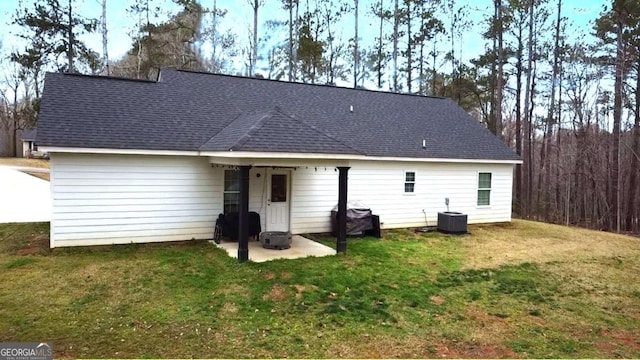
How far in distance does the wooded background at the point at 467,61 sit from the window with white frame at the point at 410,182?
12092 millimetres

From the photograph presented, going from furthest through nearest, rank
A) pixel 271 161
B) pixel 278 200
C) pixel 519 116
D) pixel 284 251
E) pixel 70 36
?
pixel 519 116 → pixel 70 36 → pixel 278 200 → pixel 284 251 → pixel 271 161

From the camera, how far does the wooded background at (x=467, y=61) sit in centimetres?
2172

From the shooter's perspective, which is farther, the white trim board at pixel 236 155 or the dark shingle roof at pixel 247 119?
the dark shingle roof at pixel 247 119

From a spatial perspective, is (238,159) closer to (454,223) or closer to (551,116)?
(454,223)

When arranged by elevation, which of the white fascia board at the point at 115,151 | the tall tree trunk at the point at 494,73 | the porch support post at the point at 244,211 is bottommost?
the porch support post at the point at 244,211

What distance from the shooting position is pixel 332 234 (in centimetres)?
1159

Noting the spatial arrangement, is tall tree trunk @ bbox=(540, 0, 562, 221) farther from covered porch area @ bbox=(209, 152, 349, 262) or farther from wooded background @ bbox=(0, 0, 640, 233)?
covered porch area @ bbox=(209, 152, 349, 262)

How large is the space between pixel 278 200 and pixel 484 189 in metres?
7.61

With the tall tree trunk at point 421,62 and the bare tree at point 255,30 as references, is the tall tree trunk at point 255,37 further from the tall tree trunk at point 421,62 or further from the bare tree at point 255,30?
the tall tree trunk at point 421,62

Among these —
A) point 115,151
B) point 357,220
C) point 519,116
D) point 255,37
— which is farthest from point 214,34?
point 357,220

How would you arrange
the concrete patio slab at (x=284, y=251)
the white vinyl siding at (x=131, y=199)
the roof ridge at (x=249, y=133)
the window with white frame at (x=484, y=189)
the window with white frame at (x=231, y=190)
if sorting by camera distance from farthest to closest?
1. the window with white frame at (x=484, y=189)
2. the window with white frame at (x=231, y=190)
3. the white vinyl siding at (x=131, y=199)
4. the concrete patio slab at (x=284, y=251)
5. the roof ridge at (x=249, y=133)

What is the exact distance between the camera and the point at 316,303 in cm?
643

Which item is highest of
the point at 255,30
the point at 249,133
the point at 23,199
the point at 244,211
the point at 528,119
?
the point at 255,30

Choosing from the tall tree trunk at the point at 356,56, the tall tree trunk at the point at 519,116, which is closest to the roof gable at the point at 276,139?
the tall tree trunk at the point at 519,116
